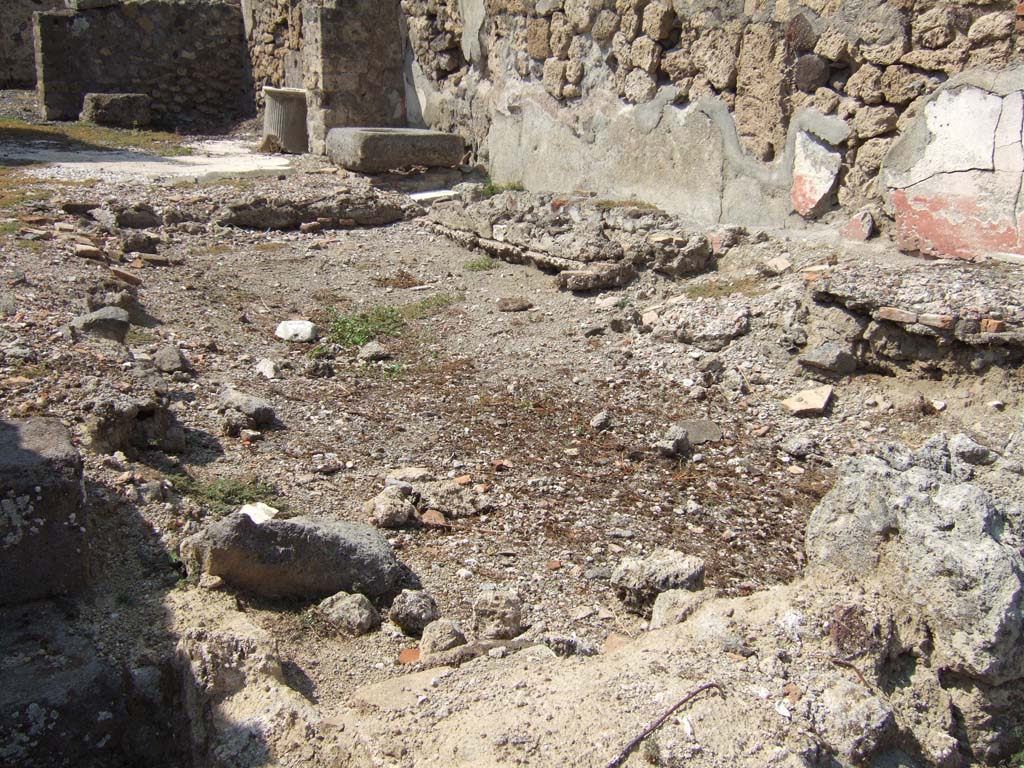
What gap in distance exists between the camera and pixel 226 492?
3312 millimetres

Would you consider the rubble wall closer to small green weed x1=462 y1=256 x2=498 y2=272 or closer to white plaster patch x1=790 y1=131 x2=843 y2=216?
white plaster patch x1=790 y1=131 x2=843 y2=216

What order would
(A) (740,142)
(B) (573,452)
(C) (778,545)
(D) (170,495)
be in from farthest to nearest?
(A) (740,142)
(B) (573,452)
(C) (778,545)
(D) (170,495)

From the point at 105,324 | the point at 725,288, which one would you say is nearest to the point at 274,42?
the point at 105,324

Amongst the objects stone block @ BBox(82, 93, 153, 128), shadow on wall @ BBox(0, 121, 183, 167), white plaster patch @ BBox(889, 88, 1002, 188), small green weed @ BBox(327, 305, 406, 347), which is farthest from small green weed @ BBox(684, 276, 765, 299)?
stone block @ BBox(82, 93, 153, 128)

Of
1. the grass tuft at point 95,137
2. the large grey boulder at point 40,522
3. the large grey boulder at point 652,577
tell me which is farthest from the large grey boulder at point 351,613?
the grass tuft at point 95,137

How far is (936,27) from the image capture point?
4352 millimetres

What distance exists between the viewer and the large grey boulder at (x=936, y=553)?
2.24 metres

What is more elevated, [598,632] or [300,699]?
[300,699]

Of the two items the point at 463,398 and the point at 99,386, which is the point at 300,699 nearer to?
the point at 99,386

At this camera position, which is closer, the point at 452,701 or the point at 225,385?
the point at 452,701

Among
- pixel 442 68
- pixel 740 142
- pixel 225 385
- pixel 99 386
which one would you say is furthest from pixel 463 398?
pixel 442 68

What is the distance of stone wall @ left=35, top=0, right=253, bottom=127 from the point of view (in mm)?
11266

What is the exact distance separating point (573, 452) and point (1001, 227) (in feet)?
7.21

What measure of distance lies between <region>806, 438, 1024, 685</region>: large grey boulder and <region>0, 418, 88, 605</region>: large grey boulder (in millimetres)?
1982
